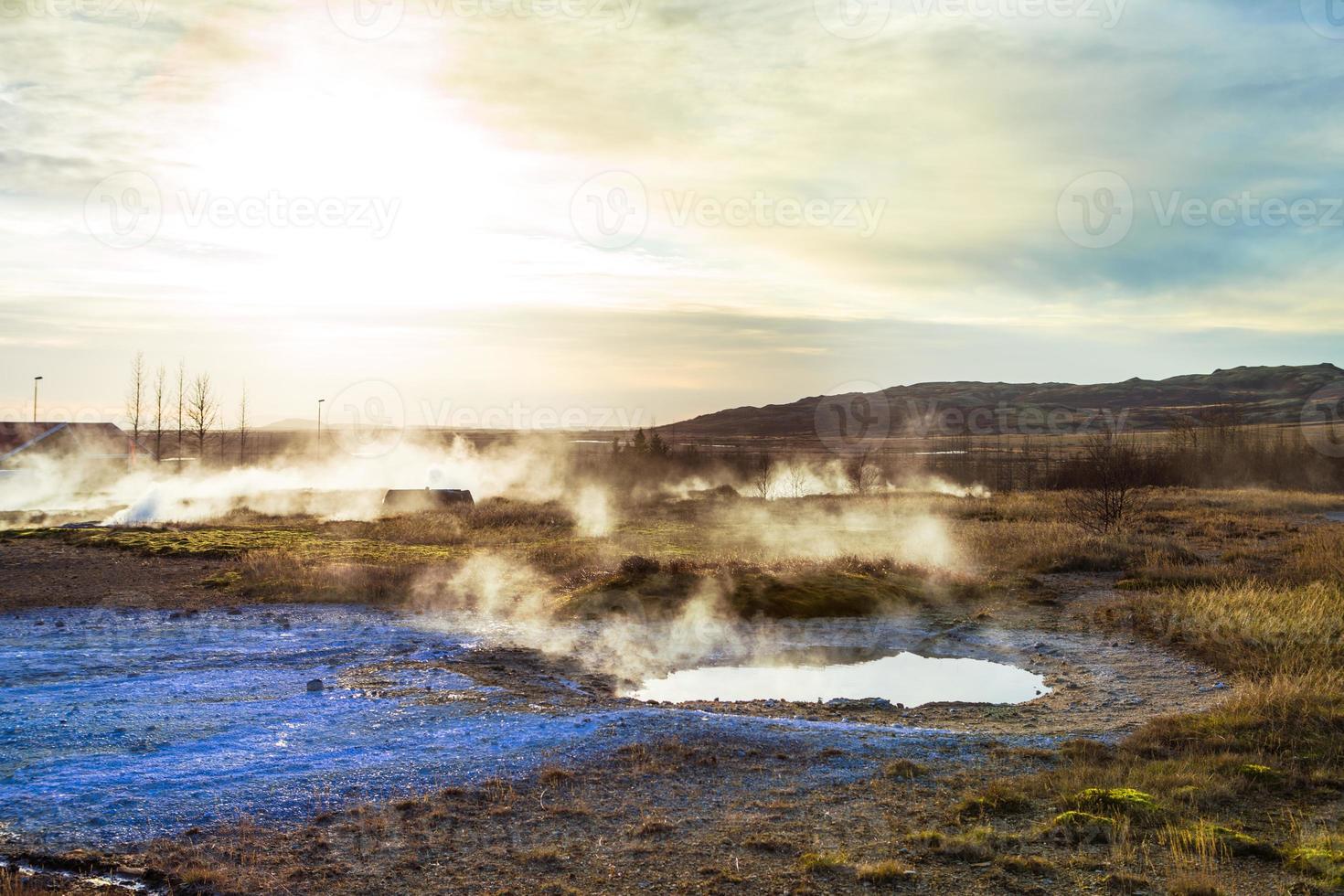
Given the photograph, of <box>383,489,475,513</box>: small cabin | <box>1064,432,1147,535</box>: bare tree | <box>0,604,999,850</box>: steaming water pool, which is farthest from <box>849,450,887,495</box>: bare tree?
<box>0,604,999,850</box>: steaming water pool

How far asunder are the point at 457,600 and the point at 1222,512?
33.9 meters

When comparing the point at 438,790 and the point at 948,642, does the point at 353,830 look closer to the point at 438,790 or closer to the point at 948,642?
the point at 438,790

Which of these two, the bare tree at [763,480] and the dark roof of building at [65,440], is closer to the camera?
the dark roof of building at [65,440]

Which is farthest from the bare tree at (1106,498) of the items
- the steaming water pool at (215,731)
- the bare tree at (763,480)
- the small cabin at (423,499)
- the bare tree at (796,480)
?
the small cabin at (423,499)

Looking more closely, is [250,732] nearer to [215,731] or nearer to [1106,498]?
[215,731]

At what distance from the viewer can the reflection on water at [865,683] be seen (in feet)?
43.9

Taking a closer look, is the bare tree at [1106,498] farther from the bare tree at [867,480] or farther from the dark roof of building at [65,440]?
the dark roof of building at [65,440]

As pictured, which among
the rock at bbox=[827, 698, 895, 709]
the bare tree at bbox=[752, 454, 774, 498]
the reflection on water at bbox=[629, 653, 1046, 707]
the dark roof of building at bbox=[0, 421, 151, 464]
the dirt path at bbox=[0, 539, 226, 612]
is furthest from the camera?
the bare tree at bbox=[752, 454, 774, 498]

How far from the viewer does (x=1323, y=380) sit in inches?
7318

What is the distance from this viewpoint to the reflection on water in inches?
527

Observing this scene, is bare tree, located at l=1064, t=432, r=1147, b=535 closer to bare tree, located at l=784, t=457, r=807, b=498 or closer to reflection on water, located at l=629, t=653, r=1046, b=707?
reflection on water, located at l=629, t=653, r=1046, b=707

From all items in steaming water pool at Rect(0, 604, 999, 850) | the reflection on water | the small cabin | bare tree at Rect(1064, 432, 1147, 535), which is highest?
bare tree at Rect(1064, 432, 1147, 535)

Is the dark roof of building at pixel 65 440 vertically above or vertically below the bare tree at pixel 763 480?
above

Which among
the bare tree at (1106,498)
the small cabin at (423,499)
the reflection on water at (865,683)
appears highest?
the bare tree at (1106,498)
